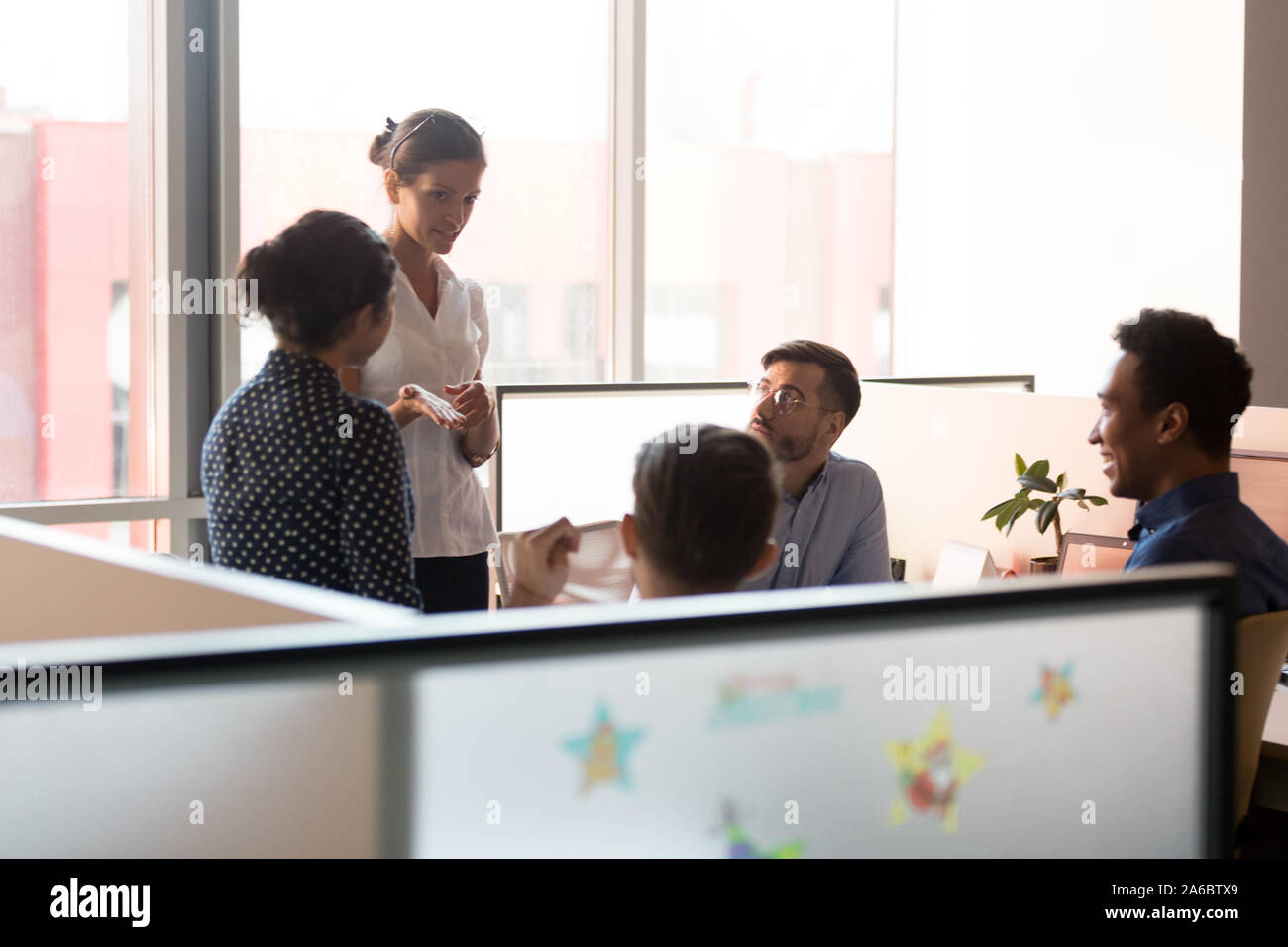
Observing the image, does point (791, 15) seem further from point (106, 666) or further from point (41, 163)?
point (106, 666)

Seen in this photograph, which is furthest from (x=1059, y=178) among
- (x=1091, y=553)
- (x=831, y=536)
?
(x=831, y=536)

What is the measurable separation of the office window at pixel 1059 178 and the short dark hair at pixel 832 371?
2.28m

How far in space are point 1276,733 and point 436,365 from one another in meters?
1.45

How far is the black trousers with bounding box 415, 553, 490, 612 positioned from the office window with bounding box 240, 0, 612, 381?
1965mm

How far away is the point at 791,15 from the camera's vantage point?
5.41 metres

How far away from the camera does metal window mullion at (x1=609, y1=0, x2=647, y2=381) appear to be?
4984 mm

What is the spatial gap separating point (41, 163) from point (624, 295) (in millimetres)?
2005

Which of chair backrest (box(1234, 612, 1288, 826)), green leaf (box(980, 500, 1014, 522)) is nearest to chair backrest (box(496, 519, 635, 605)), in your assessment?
green leaf (box(980, 500, 1014, 522))

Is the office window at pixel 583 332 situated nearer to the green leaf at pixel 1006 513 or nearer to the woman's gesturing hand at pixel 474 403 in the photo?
the green leaf at pixel 1006 513

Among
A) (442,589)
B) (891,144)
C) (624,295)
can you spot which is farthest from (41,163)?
(891,144)

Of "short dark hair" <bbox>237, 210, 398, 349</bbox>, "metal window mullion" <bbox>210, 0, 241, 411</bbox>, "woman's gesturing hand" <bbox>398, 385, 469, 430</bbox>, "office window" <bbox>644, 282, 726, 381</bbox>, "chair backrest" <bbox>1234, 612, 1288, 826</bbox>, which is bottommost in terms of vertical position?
"chair backrest" <bbox>1234, 612, 1288, 826</bbox>

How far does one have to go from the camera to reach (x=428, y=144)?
2316 millimetres

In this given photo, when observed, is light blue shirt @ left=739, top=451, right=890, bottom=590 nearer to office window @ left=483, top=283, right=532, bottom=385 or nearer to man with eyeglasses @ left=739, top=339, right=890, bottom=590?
man with eyeglasses @ left=739, top=339, right=890, bottom=590
